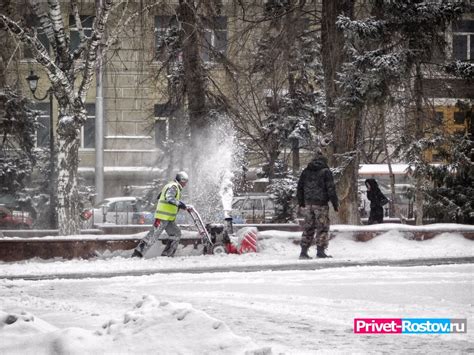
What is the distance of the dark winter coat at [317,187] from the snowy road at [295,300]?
2.42 metres

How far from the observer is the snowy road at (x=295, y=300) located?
961 cm

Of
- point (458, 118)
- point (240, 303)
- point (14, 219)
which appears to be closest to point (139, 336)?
point (240, 303)

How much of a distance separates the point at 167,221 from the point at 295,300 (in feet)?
22.3

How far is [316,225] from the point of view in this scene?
18.4m

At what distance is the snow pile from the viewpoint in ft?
25.8

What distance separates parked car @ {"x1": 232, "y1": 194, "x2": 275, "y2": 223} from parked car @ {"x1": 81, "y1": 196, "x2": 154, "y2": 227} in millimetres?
2641

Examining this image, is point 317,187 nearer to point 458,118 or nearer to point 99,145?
point 458,118

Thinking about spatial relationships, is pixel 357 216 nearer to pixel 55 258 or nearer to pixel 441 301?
pixel 55 258

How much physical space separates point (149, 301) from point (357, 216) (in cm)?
1577

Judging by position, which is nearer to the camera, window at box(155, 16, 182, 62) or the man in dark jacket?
the man in dark jacket

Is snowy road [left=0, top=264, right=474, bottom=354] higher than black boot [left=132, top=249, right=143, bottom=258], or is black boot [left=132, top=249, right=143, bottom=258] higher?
black boot [left=132, top=249, right=143, bottom=258]

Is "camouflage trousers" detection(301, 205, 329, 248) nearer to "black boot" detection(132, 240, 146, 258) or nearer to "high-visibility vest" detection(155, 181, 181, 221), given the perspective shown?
"high-visibility vest" detection(155, 181, 181, 221)

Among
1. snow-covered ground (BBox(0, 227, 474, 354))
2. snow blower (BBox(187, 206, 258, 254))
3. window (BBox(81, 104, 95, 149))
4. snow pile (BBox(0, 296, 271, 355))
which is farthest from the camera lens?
window (BBox(81, 104, 95, 149))

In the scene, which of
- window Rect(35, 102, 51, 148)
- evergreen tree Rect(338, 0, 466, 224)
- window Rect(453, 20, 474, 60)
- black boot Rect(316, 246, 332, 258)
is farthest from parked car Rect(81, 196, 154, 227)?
window Rect(453, 20, 474, 60)
